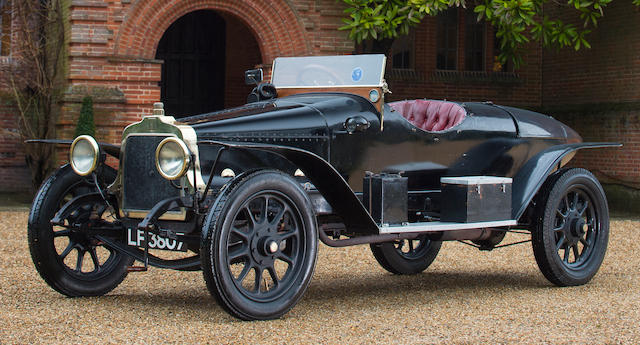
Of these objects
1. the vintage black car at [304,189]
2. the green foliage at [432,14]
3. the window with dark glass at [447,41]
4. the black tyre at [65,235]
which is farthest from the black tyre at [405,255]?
the window with dark glass at [447,41]

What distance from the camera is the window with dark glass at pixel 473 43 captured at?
17.2 metres

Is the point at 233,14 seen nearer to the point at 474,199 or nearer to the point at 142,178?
the point at 474,199

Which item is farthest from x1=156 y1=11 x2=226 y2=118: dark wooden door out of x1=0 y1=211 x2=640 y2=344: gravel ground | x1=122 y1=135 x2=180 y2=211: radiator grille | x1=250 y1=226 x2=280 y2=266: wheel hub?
x1=250 y1=226 x2=280 y2=266: wheel hub

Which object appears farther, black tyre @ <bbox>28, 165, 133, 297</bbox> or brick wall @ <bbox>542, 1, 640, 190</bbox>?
brick wall @ <bbox>542, 1, 640, 190</bbox>

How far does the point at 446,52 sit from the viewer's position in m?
17.0

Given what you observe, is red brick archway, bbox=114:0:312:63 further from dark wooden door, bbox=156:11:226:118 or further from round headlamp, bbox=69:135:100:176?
round headlamp, bbox=69:135:100:176

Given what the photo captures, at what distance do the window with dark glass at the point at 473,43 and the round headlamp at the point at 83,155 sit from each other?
41.2 ft

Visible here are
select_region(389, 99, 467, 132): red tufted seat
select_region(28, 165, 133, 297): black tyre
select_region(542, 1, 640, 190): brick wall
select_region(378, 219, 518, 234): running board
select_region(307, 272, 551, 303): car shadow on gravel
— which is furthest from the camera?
select_region(542, 1, 640, 190): brick wall

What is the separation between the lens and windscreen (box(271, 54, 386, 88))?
6211 millimetres

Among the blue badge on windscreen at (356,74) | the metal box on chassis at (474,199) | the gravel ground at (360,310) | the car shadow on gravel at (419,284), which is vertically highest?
the blue badge on windscreen at (356,74)

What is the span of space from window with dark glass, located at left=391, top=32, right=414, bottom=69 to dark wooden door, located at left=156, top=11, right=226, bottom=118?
3312mm

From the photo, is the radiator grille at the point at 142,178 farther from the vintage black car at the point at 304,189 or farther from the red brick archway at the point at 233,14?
the red brick archway at the point at 233,14

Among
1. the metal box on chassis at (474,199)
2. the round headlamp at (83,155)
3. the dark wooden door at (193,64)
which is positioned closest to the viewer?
the round headlamp at (83,155)

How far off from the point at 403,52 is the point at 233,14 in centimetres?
428
